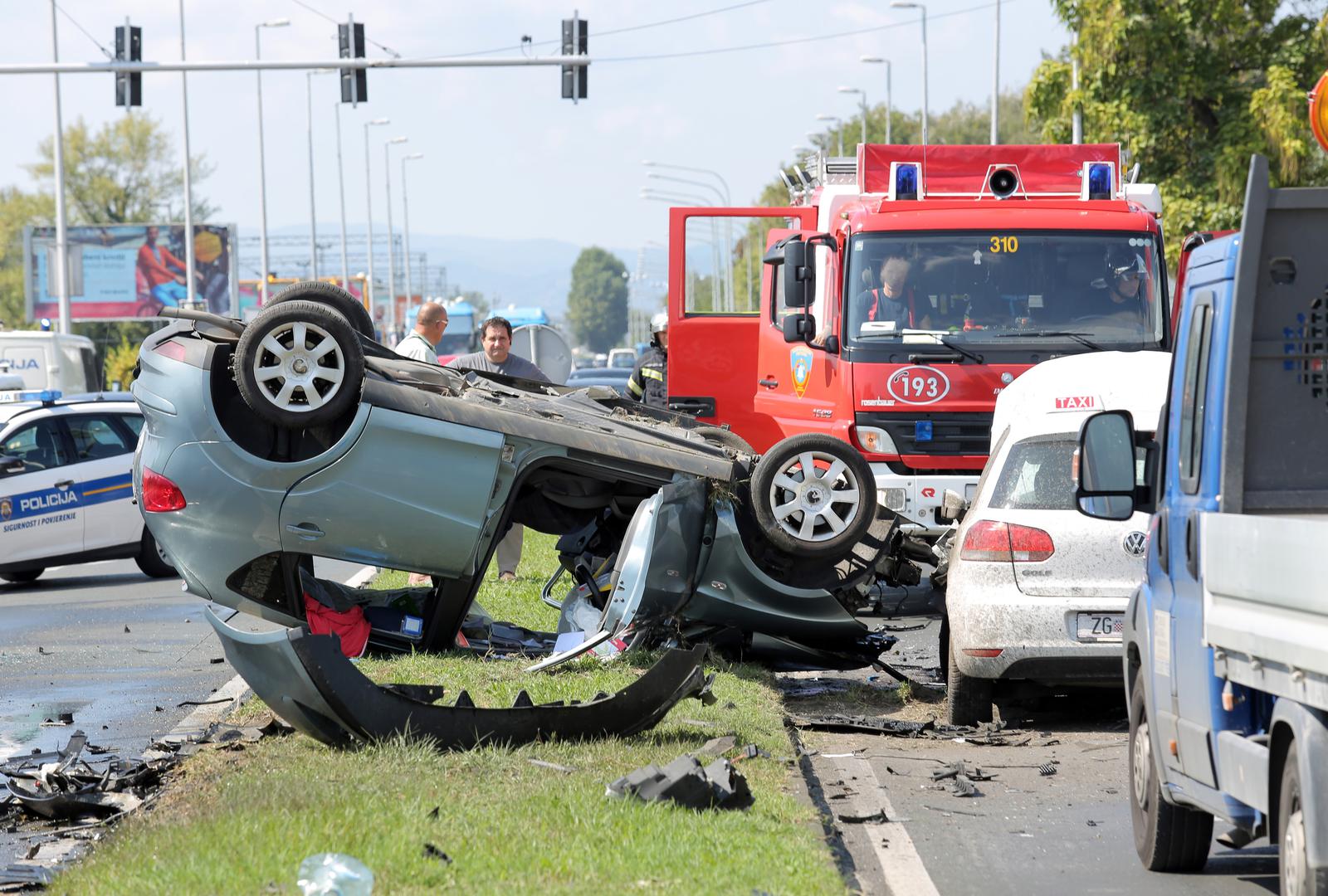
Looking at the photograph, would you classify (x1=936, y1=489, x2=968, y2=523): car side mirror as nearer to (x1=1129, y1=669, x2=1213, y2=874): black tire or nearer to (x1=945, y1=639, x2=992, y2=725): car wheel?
(x1=945, y1=639, x2=992, y2=725): car wheel

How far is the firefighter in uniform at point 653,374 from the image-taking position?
18.5m

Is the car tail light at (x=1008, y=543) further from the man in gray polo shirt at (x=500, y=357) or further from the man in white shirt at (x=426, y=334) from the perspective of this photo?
the man in gray polo shirt at (x=500, y=357)

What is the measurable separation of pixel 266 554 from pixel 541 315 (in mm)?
45491

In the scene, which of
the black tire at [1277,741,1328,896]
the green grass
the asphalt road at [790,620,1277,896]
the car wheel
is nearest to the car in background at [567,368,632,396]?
the car wheel

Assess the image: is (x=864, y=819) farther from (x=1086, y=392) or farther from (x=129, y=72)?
(x=129, y=72)

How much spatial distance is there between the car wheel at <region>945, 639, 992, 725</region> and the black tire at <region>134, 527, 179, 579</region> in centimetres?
1057

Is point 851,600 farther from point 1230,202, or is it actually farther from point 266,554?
point 1230,202

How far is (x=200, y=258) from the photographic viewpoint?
68.4 m

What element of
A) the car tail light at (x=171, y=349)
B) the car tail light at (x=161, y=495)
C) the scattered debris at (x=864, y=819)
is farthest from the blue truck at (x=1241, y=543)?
the car tail light at (x=171, y=349)

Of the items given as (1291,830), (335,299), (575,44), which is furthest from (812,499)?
(575,44)

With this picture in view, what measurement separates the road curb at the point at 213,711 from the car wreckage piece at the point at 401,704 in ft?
3.47

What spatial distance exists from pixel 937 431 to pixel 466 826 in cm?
765

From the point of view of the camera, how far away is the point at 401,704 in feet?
23.4

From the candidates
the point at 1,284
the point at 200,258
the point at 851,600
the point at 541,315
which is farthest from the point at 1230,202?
the point at 1,284
